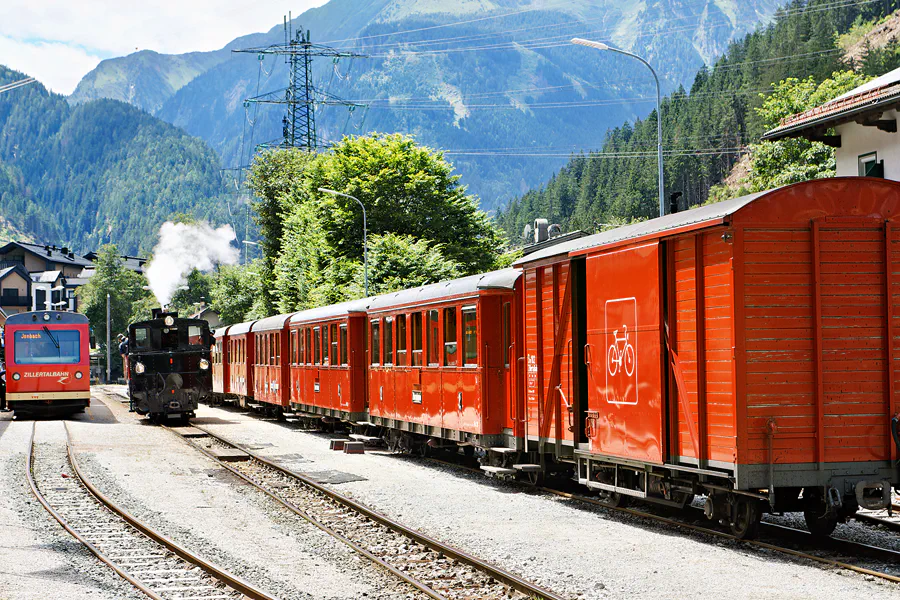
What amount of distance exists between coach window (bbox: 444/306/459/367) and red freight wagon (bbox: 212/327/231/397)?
2435 centimetres

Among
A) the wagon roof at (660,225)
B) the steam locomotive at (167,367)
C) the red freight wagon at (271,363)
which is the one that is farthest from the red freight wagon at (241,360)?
the wagon roof at (660,225)

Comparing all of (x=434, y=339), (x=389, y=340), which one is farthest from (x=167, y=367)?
(x=434, y=339)

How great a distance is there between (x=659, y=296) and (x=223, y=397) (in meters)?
33.8

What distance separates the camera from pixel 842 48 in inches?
4141

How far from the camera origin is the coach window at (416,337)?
61.7ft

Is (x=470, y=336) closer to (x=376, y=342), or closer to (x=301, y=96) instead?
(x=376, y=342)

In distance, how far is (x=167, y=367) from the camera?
3016 centimetres

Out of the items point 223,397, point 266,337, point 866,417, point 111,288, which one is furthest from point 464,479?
point 111,288

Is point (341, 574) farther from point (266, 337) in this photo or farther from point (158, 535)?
point (266, 337)

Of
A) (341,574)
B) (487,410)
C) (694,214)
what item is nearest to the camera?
(341,574)

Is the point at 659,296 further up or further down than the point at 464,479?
further up

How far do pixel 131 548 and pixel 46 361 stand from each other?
2117 centimetres

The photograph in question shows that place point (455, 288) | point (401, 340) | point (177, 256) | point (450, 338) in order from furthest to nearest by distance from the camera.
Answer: point (177, 256) < point (401, 340) < point (450, 338) < point (455, 288)

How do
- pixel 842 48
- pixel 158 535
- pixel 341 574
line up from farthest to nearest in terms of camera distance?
pixel 842 48 < pixel 158 535 < pixel 341 574
